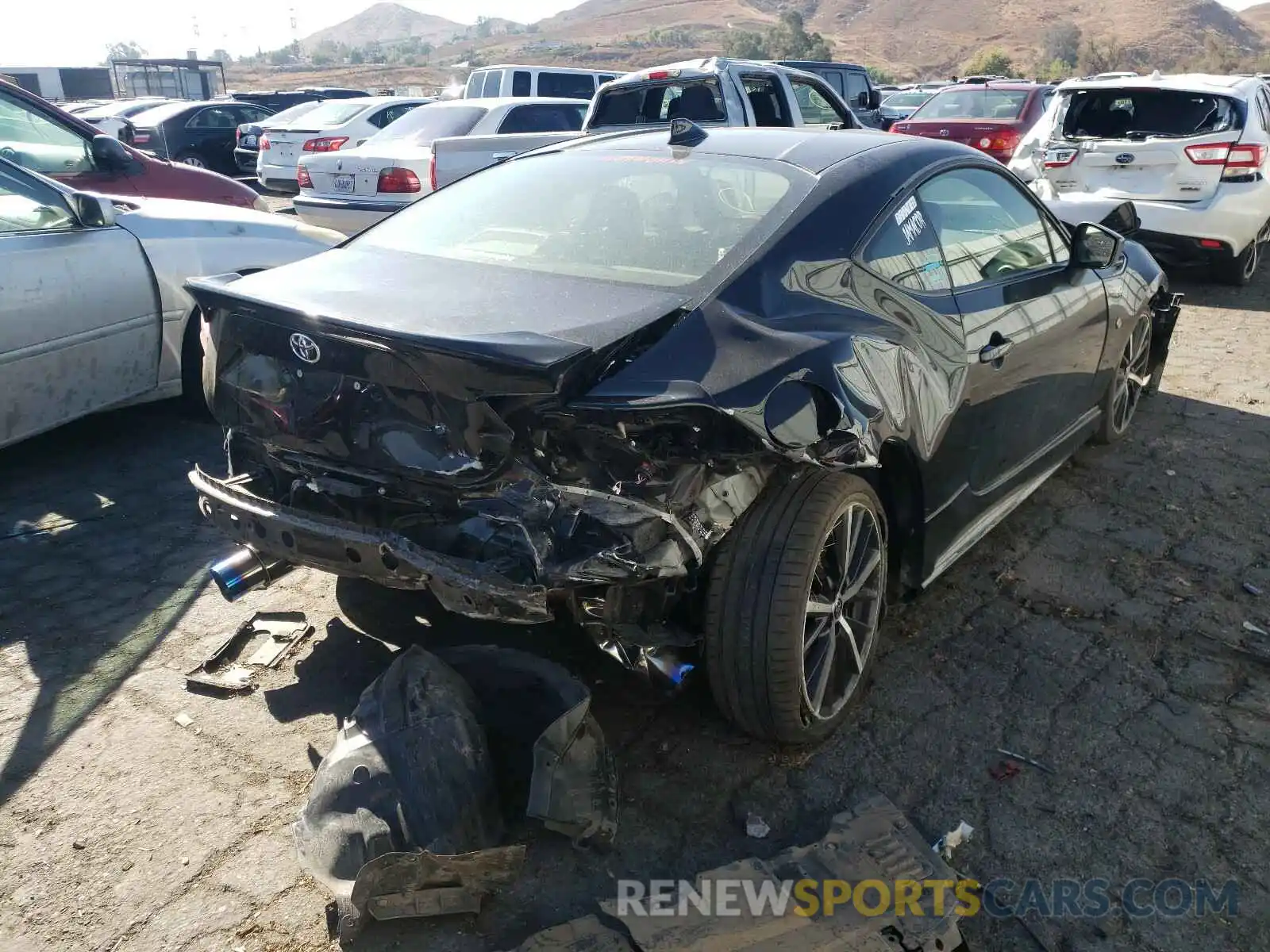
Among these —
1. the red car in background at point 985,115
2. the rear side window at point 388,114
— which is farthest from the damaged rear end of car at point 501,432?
the rear side window at point 388,114

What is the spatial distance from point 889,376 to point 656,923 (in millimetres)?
1542

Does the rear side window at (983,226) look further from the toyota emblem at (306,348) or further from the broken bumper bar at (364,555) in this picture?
the toyota emblem at (306,348)

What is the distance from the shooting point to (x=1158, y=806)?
2.63 meters

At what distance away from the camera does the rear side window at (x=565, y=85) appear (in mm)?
14258

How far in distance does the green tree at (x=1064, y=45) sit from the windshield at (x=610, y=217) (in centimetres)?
6182

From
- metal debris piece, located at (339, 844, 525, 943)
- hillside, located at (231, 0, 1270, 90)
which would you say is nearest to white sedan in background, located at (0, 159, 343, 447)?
metal debris piece, located at (339, 844, 525, 943)

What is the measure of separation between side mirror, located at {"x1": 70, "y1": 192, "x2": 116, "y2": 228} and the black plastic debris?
10.3 feet

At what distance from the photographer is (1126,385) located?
16.5 feet

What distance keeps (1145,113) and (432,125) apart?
6.69m

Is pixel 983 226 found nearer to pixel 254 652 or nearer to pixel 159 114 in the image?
pixel 254 652

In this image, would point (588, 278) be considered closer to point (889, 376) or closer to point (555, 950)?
point (889, 376)

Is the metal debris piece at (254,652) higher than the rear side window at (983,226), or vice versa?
the rear side window at (983,226)

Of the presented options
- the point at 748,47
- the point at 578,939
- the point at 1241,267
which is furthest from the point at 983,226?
the point at 748,47
